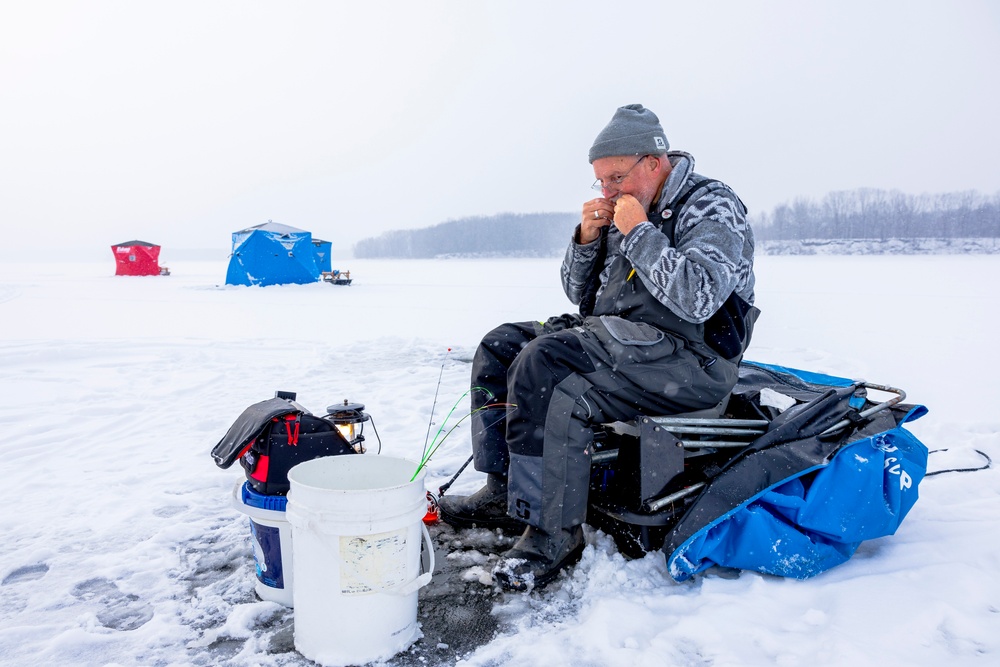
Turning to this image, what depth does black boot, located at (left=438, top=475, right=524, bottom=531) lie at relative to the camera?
8.87ft

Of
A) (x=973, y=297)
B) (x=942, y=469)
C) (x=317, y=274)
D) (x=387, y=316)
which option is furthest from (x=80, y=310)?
(x=973, y=297)

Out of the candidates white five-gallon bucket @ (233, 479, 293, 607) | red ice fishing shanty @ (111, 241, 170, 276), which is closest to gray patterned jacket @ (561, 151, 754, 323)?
white five-gallon bucket @ (233, 479, 293, 607)

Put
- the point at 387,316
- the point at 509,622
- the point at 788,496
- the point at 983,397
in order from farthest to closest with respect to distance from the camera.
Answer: the point at 387,316, the point at 983,397, the point at 788,496, the point at 509,622

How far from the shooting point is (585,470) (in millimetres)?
2199

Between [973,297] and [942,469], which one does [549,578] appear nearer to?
[942,469]

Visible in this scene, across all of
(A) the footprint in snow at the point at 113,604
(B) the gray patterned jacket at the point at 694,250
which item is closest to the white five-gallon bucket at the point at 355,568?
(A) the footprint in snow at the point at 113,604

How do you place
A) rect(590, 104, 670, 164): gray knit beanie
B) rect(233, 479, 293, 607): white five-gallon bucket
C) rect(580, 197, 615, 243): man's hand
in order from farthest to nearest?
rect(580, 197, 615, 243): man's hand
rect(590, 104, 670, 164): gray knit beanie
rect(233, 479, 293, 607): white five-gallon bucket

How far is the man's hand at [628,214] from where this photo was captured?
238 centimetres

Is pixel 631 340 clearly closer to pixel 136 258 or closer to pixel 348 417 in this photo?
pixel 348 417

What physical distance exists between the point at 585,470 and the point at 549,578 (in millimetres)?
405

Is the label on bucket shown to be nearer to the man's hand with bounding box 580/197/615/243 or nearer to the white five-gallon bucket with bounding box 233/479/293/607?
the white five-gallon bucket with bounding box 233/479/293/607

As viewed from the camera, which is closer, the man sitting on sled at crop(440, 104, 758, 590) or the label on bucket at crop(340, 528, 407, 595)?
the label on bucket at crop(340, 528, 407, 595)

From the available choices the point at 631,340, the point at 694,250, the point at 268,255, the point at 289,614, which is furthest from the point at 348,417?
the point at 268,255

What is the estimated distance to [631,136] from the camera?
2508mm
